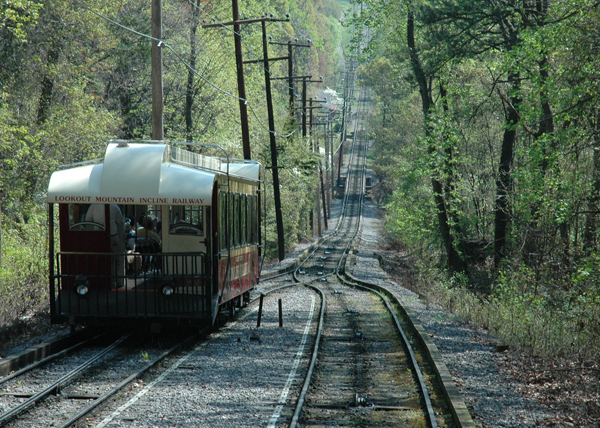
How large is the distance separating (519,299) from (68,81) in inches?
770

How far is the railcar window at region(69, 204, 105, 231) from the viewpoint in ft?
38.0

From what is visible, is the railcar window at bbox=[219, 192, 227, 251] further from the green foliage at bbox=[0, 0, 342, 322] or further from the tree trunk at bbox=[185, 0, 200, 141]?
the tree trunk at bbox=[185, 0, 200, 141]

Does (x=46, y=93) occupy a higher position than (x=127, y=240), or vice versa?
(x=46, y=93)

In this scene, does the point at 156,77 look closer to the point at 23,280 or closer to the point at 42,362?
the point at 23,280

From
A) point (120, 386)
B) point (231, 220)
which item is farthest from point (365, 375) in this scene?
point (231, 220)

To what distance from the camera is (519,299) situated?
1786 cm

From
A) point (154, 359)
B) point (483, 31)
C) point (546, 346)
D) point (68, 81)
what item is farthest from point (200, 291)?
point (68, 81)

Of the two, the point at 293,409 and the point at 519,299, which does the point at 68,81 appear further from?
the point at 293,409

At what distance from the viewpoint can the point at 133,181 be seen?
11039mm

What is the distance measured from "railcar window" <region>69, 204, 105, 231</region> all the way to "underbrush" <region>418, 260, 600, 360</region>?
26.4 ft

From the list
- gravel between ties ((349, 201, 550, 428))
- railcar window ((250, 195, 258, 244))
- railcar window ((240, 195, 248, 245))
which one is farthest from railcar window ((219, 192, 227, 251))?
gravel between ties ((349, 201, 550, 428))

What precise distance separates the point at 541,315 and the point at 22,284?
11912mm

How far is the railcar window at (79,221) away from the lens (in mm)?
11570

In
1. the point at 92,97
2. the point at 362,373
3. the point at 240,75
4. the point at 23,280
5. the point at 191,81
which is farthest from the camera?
the point at 191,81
